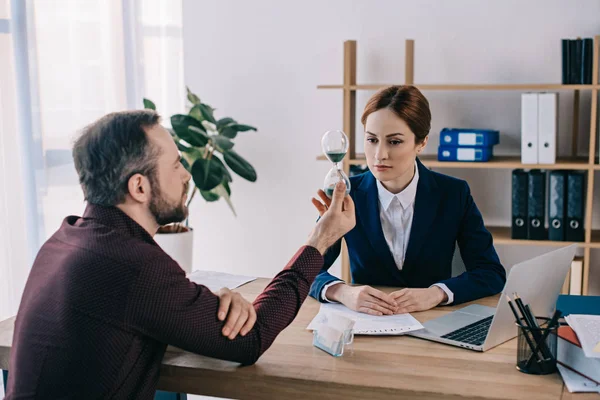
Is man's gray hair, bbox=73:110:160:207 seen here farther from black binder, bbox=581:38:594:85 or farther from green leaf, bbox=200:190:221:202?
black binder, bbox=581:38:594:85

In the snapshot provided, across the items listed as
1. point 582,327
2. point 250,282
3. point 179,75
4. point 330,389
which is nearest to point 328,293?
point 250,282

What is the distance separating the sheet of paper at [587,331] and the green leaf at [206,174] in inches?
95.1

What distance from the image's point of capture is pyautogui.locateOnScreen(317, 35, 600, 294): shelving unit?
11.1 feet

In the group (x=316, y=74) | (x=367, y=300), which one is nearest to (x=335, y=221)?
(x=367, y=300)

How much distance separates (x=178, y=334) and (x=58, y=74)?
7.87 ft

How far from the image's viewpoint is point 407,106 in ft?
7.38

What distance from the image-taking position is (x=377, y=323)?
1.72 metres

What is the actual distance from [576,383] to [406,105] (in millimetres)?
1115

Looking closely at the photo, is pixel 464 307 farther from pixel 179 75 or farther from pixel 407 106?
pixel 179 75

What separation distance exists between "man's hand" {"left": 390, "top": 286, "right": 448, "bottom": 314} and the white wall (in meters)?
2.10

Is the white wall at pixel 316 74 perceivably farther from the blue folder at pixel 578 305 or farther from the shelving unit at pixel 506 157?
the blue folder at pixel 578 305

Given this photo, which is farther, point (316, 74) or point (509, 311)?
point (316, 74)

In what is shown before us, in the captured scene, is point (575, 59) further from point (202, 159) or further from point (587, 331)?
point (587, 331)

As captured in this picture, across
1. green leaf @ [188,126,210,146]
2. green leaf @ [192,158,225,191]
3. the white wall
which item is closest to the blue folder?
the white wall
